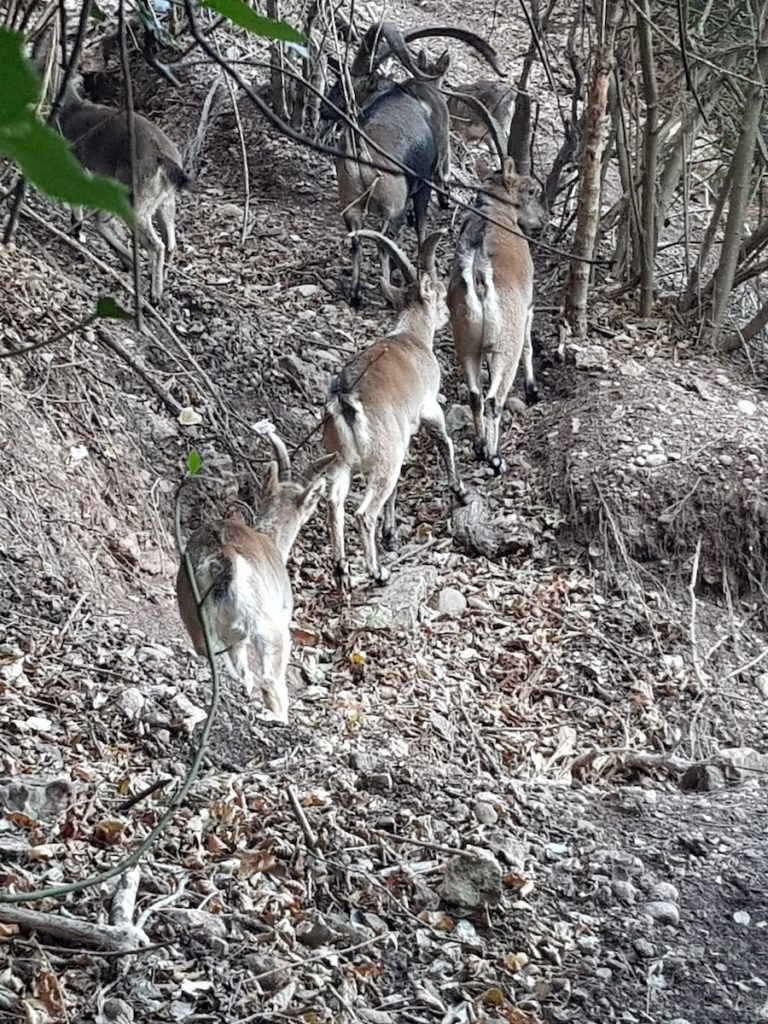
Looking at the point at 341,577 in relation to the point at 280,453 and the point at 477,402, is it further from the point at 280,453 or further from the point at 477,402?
the point at 477,402

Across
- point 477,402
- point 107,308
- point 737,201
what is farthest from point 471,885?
point 737,201

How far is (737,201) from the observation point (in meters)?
8.54

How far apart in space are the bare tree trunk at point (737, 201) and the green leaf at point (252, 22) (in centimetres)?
791

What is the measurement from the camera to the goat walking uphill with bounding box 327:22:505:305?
938 centimetres

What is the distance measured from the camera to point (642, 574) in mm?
7141

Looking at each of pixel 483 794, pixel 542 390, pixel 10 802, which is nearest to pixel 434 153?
pixel 542 390

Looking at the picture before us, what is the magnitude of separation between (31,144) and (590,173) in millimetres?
8194

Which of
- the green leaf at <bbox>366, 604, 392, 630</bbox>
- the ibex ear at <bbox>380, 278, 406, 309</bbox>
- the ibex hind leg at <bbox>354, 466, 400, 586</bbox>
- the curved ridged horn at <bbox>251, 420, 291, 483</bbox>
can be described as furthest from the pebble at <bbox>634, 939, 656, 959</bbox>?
the ibex ear at <bbox>380, 278, 406, 309</bbox>

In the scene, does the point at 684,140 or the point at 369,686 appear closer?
the point at 369,686

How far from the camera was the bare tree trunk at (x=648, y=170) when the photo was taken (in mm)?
7672

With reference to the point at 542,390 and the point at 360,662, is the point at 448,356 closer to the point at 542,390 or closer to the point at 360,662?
the point at 542,390

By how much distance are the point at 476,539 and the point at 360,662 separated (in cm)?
142

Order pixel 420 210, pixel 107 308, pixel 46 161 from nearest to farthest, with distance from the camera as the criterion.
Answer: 1. pixel 46 161
2. pixel 107 308
3. pixel 420 210

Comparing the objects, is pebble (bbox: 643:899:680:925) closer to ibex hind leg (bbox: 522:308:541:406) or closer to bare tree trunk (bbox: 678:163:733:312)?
ibex hind leg (bbox: 522:308:541:406)
